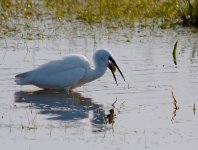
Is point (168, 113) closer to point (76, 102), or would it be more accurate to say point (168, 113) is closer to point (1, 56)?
point (76, 102)

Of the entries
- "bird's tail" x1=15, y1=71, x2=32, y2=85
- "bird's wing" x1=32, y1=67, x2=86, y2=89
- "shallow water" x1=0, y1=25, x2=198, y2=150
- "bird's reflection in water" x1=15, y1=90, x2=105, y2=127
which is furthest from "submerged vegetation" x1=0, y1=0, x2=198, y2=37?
"bird's reflection in water" x1=15, y1=90, x2=105, y2=127

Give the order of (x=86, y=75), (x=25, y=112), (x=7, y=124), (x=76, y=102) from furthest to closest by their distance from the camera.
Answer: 1. (x=86, y=75)
2. (x=76, y=102)
3. (x=25, y=112)
4. (x=7, y=124)

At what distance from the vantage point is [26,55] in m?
12.2

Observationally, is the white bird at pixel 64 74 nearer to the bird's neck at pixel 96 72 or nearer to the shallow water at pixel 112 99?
the bird's neck at pixel 96 72

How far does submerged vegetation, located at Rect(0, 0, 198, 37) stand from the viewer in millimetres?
15000

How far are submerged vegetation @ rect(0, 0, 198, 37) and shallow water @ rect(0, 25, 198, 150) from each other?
0.72 meters

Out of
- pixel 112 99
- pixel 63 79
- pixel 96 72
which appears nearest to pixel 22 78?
pixel 63 79

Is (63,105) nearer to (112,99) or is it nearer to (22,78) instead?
(112,99)

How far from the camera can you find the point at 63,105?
952 centimetres

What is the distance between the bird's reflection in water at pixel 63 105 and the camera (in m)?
8.78

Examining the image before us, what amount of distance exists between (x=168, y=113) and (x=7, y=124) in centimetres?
190

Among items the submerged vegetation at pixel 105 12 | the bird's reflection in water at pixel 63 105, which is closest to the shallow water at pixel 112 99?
the bird's reflection in water at pixel 63 105

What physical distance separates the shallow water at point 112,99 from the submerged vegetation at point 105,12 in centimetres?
72

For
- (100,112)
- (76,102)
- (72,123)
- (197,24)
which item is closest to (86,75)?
(76,102)
